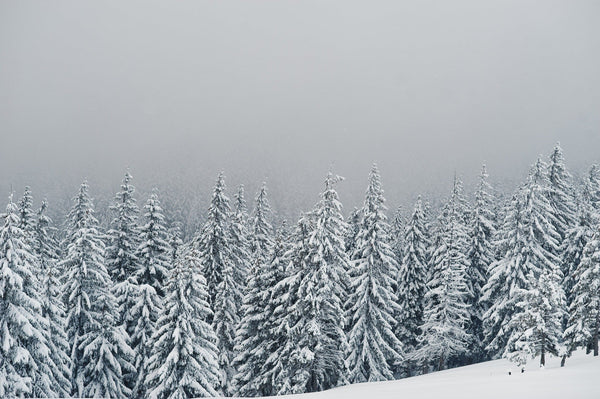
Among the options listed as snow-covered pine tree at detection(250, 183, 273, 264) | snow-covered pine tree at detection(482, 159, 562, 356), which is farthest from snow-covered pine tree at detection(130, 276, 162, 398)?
snow-covered pine tree at detection(482, 159, 562, 356)

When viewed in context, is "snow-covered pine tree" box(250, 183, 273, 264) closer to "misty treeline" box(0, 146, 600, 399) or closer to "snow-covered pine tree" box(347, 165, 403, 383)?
"misty treeline" box(0, 146, 600, 399)

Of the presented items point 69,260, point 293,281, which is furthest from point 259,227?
point 69,260

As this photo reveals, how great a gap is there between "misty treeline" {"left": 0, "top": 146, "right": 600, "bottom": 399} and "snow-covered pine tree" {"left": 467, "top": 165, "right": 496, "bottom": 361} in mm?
180

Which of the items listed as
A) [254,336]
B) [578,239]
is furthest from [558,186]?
[254,336]

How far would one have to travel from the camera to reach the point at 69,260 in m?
26.6

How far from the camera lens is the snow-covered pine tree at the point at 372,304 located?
30.8 m

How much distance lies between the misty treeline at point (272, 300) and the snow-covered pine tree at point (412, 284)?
0.13 meters

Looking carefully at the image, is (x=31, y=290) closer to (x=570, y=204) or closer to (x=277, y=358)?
(x=277, y=358)

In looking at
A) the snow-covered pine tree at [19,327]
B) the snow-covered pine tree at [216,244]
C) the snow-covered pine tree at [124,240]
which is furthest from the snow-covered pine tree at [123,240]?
the snow-covered pine tree at [19,327]

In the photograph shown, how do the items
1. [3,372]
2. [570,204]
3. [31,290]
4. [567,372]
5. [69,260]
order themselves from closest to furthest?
[567,372], [3,372], [31,290], [69,260], [570,204]

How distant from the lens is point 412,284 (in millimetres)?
39500

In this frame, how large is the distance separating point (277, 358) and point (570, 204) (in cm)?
3216

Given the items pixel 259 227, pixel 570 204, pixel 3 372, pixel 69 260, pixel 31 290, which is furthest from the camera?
pixel 259 227

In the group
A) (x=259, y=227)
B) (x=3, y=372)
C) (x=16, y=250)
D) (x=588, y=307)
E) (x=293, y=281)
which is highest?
(x=259, y=227)
